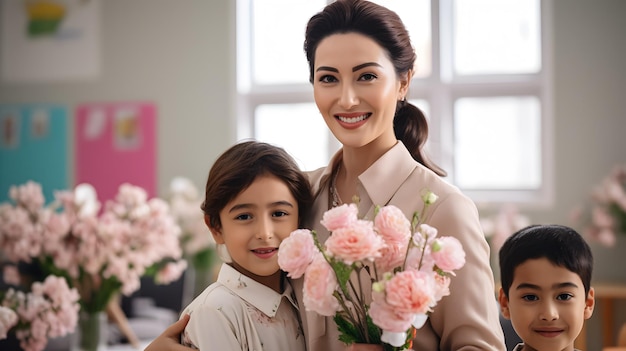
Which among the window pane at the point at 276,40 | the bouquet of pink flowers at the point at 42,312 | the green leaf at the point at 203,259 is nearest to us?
the bouquet of pink flowers at the point at 42,312

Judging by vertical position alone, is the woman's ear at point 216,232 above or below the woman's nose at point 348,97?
below

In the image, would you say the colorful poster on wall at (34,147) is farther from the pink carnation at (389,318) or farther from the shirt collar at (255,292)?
the pink carnation at (389,318)

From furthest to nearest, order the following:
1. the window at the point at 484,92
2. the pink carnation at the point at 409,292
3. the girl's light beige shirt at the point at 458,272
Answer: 1. the window at the point at 484,92
2. the girl's light beige shirt at the point at 458,272
3. the pink carnation at the point at 409,292

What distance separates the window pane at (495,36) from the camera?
5828 mm

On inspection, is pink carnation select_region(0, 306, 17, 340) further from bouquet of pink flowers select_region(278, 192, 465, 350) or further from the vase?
bouquet of pink flowers select_region(278, 192, 465, 350)

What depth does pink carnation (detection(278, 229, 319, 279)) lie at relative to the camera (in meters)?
1.40

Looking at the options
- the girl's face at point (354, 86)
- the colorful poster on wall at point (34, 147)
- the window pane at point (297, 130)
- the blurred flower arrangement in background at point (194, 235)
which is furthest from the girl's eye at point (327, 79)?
the colorful poster on wall at point (34, 147)

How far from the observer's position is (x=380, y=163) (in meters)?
1.83

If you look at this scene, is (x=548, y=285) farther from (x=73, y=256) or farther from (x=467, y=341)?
(x=73, y=256)

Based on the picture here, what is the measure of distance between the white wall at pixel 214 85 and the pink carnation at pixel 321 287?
438 centimetres

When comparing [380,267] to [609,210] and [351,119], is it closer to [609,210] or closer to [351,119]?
[351,119]

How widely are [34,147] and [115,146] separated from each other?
698 mm

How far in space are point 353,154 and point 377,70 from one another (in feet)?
0.80

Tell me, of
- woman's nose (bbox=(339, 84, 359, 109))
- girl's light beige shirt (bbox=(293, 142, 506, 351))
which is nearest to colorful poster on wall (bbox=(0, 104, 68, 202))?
girl's light beige shirt (bbox=(293, 142, 506, 351))
